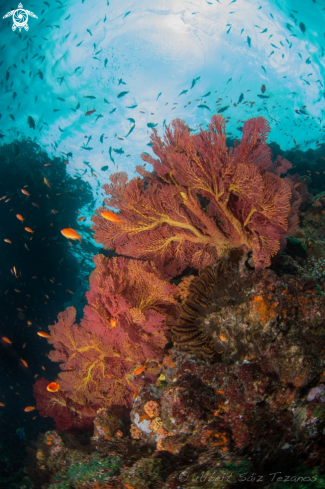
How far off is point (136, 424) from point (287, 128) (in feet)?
135

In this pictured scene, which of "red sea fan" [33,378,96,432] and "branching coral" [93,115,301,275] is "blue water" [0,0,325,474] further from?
"branching coral" [93,115,301,275]

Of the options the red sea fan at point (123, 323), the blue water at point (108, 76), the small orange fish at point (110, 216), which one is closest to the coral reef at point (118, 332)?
the red sea fan at point (123, 323)

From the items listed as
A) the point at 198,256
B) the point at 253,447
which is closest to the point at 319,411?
the point at 253,447

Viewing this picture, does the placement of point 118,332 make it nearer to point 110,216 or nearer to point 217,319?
point 217,319

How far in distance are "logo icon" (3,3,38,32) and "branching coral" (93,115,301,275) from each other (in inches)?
841

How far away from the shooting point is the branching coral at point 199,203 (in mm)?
3145

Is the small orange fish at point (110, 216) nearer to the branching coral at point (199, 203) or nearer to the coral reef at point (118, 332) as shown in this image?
the branching coral at point (199, 203)

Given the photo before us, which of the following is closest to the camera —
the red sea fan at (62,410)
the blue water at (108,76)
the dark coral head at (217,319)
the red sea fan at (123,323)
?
the dark coral head at (217,319)

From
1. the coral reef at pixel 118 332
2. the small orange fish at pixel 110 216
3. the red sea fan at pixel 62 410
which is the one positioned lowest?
the red sea fan at pixel 62 410

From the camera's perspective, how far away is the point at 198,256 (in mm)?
4168

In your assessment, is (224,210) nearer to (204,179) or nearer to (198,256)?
(204,179)

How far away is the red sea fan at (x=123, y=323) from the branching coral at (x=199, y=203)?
0.46 metres

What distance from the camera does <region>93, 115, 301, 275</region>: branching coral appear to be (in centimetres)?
314

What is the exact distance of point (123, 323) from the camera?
4.09 meters
